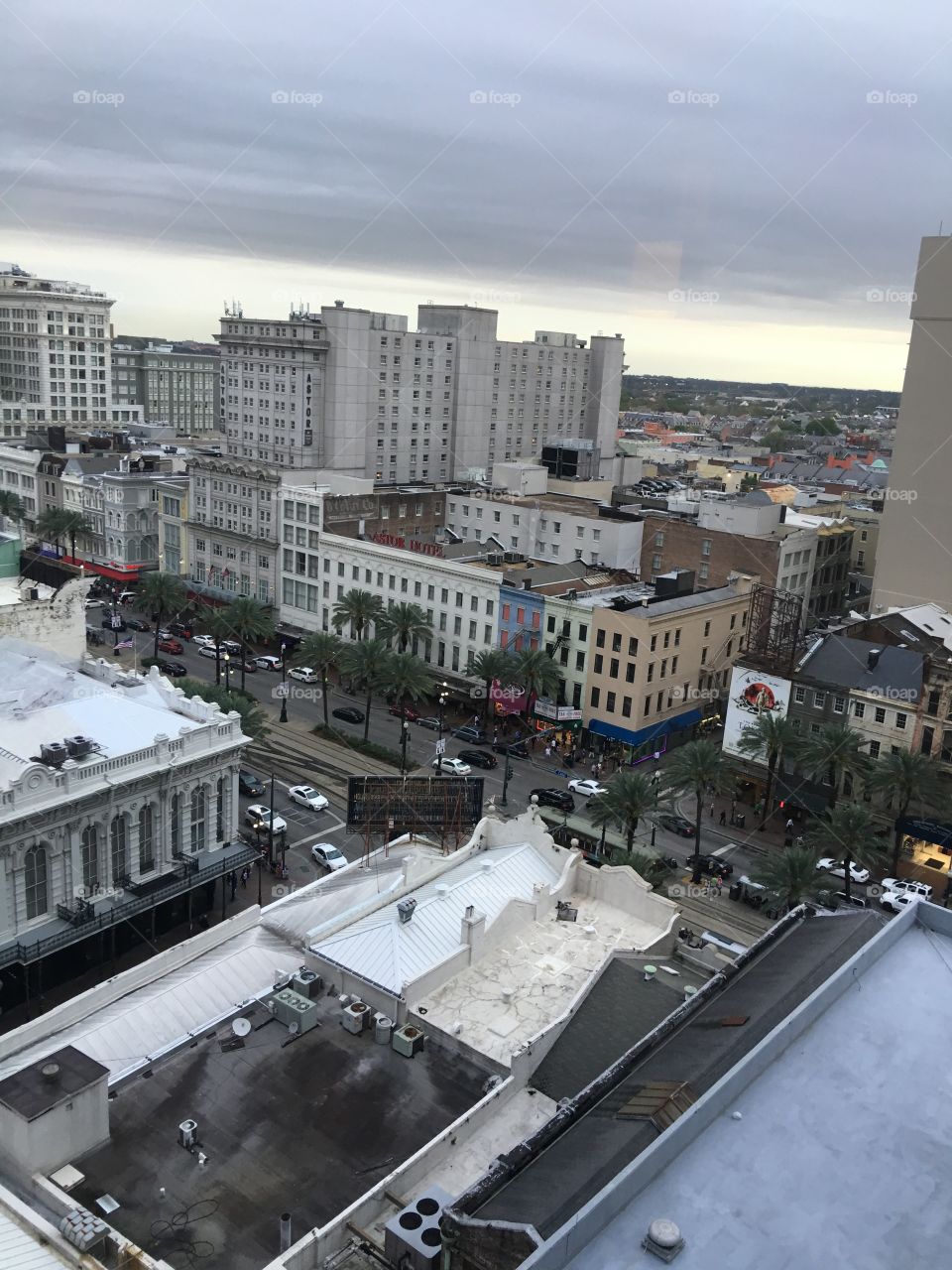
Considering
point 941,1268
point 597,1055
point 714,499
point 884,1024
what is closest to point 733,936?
point 597,1055

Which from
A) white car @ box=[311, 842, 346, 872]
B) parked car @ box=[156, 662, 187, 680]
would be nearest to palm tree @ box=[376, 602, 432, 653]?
parked car @ box=[156, 662, 187, 680]

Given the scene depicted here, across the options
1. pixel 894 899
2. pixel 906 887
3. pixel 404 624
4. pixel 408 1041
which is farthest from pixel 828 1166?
pixel 404 624

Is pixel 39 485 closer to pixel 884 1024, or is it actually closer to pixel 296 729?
pixel 296 729

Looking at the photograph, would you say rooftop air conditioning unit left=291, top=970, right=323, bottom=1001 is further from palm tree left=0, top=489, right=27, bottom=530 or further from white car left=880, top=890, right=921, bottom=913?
palm tree left=0, top=489, right=27, bottom=530

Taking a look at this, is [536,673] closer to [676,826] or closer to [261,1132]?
[676,826]

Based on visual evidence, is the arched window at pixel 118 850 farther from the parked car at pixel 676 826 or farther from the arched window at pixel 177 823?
the parked car at pixel 676 826

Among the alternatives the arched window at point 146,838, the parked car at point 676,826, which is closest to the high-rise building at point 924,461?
the parked car at point 676,826
